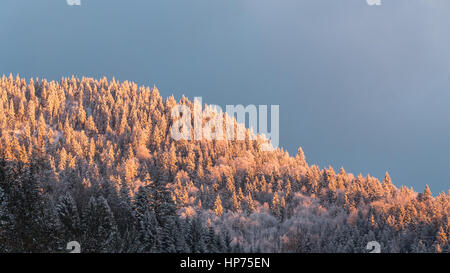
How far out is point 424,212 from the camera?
15375cm

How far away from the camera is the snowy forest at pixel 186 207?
104938mm

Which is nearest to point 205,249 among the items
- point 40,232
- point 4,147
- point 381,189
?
point 40,232

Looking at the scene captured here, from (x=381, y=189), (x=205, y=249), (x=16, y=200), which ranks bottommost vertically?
(x=205, y=249)

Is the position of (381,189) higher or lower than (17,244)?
higher

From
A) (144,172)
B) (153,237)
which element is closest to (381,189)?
(144,172)

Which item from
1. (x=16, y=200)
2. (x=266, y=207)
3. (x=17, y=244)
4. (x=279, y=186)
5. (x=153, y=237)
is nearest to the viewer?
(x=17, y=244)

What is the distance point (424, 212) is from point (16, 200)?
12718 centimetres

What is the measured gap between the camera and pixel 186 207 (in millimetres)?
155500

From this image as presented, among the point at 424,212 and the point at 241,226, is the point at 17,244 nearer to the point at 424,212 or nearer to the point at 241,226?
the point at 241,226

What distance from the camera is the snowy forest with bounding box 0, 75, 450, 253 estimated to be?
105m

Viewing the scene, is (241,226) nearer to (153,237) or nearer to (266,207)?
(266,207)
